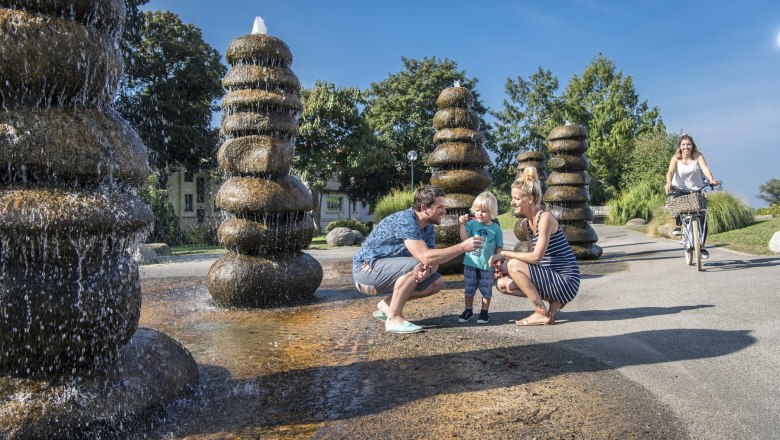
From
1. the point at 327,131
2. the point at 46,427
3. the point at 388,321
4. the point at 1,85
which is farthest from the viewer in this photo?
the point at 327,131

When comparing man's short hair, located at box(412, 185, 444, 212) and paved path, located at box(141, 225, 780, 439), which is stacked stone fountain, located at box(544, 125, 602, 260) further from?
man's short hair, located at box(412, 185, 444, 212)

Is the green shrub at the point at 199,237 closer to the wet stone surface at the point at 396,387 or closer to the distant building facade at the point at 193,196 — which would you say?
the distant building facade at the point at 193,196

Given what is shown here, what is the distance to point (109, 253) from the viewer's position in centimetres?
343

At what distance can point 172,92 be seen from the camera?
3419cm

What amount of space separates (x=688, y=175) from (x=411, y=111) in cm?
3931

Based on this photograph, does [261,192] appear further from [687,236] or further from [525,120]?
[525,120]

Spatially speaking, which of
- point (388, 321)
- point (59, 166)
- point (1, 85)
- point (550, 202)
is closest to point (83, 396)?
point (59, 166)

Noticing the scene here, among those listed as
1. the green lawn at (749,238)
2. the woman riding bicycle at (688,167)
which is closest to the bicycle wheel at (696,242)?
the woman riding bicycle at (688,167)

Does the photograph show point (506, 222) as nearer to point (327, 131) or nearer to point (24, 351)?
point (327, 131)

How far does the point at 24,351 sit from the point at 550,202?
1068 cm

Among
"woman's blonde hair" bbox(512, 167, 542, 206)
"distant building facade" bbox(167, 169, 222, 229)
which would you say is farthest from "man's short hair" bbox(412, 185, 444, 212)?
"distant building facade" bbox(167, 169, 222, 229)

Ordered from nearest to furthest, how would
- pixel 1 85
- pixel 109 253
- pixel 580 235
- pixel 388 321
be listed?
pixel 1 85 → pixel 109 253 → pixel 388 321 → pixel 580 235

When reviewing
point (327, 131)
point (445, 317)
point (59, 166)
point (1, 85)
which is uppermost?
point (327, 131)

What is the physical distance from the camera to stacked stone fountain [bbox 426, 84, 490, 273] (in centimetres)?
1028
